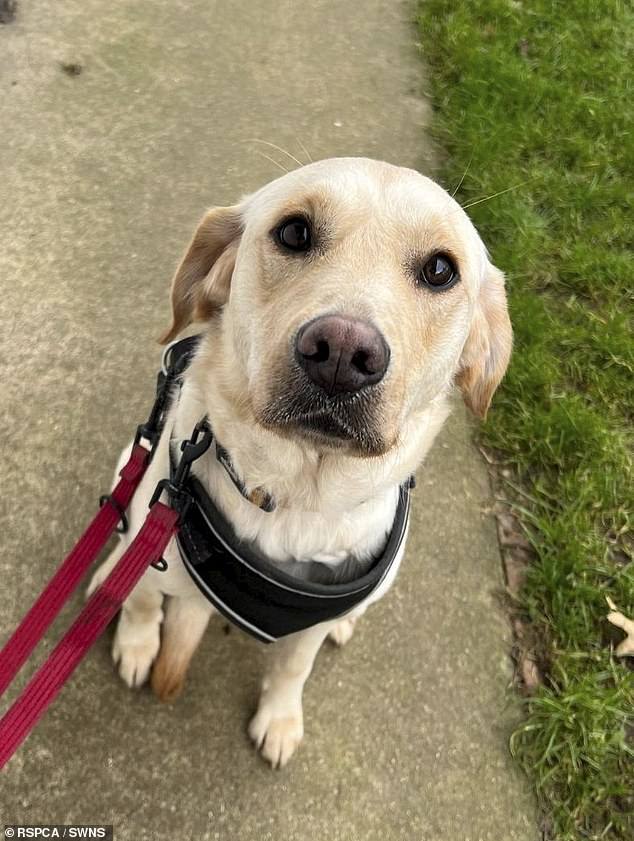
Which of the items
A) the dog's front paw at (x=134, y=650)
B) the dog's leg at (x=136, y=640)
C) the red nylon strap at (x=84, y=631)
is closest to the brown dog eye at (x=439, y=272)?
the red nylon strap at (x=84, y=631)

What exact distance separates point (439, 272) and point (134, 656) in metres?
1.52

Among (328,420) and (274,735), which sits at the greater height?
(328,420)

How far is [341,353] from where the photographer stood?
1.31m

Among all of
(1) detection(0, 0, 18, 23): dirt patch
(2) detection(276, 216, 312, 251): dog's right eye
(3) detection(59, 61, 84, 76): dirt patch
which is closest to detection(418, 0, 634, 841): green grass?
(2) detection(276, 216, 312, 251): dog's right eye

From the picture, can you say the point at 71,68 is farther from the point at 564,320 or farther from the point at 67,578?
the point at 67,578

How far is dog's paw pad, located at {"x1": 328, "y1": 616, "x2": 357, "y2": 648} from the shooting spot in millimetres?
2369

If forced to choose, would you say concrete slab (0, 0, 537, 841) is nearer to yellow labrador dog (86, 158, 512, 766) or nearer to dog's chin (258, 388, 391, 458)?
yellow labrador dog (86, 158, 512, 766)

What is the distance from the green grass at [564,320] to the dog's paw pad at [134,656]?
130cm

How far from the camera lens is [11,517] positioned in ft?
7.82

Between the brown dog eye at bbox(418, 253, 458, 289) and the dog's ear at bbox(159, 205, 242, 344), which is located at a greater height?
the brown dog eye at bbox(418, 253, 458, 289)

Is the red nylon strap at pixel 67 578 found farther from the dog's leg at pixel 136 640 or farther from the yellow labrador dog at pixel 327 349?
the dog's leg at pixel 136 640

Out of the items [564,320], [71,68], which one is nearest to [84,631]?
[564,320]

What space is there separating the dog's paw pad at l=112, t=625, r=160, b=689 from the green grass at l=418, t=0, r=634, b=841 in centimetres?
130

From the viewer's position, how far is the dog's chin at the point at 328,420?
138 cm
